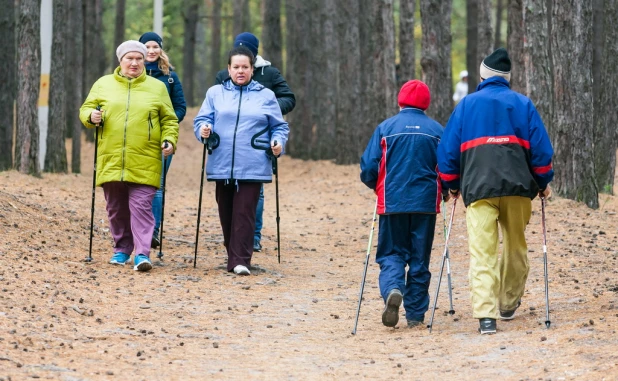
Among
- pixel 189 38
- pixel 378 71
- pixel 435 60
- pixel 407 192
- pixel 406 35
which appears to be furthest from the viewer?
pixel 189 38

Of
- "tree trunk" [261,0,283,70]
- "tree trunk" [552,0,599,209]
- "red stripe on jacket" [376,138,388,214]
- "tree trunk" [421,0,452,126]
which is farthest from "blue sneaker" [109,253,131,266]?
"tree trunk" [261,0,283,70]

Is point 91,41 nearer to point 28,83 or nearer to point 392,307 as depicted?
point 28,83

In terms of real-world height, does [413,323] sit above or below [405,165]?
below

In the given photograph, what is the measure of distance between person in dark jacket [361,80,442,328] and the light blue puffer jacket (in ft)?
7.26

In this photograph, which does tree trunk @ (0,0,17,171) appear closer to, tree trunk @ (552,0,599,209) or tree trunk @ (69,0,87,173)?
tree trunk @ (69,0,87,173)

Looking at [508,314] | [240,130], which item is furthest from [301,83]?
[508,314]

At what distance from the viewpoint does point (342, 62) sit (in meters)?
27.4

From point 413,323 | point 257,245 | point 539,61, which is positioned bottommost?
point 257,245

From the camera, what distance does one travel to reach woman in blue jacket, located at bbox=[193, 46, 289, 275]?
1001cm

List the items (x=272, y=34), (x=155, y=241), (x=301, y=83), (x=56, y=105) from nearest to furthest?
(x=155, y=241) < (x=56, y=105) < (x=272, y=34) < (x=301, y=83)

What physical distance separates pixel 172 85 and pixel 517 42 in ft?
29.7

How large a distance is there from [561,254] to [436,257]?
1.46 m

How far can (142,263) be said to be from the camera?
997cm

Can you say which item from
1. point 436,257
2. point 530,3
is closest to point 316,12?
point 530,3
